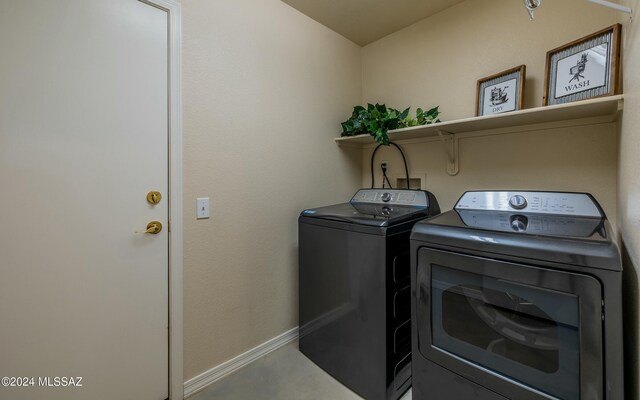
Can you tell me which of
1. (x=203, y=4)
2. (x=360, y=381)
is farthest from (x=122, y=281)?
(x=203, y=4)

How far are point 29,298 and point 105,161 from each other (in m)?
0.61

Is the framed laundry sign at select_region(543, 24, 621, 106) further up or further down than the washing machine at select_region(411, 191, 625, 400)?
further up

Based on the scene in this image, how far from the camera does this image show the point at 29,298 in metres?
1.07

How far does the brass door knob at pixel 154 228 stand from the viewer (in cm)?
133

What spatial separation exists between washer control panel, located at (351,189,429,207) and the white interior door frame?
49.1 inches

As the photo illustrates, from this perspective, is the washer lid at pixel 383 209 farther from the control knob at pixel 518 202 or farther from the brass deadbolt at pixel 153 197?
the brass deadbolt at pixel 153 197

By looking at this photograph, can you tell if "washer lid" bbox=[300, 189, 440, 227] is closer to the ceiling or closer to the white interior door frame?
the white interior door frame

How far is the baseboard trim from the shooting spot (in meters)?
1.49

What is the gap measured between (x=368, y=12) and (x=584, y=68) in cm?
134

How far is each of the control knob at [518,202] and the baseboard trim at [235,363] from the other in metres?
1.61

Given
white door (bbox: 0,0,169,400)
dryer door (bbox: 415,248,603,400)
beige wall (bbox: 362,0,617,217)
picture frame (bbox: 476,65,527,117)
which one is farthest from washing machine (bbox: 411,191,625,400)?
white door (bbox: 0,0,169,400)

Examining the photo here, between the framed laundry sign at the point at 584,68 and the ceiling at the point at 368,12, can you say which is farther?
the ceiling at the point at 368,12

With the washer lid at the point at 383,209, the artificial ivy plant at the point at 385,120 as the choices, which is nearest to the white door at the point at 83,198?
the washer lid at the point at 383,209

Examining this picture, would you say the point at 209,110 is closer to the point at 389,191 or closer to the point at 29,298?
the point at 29,298
